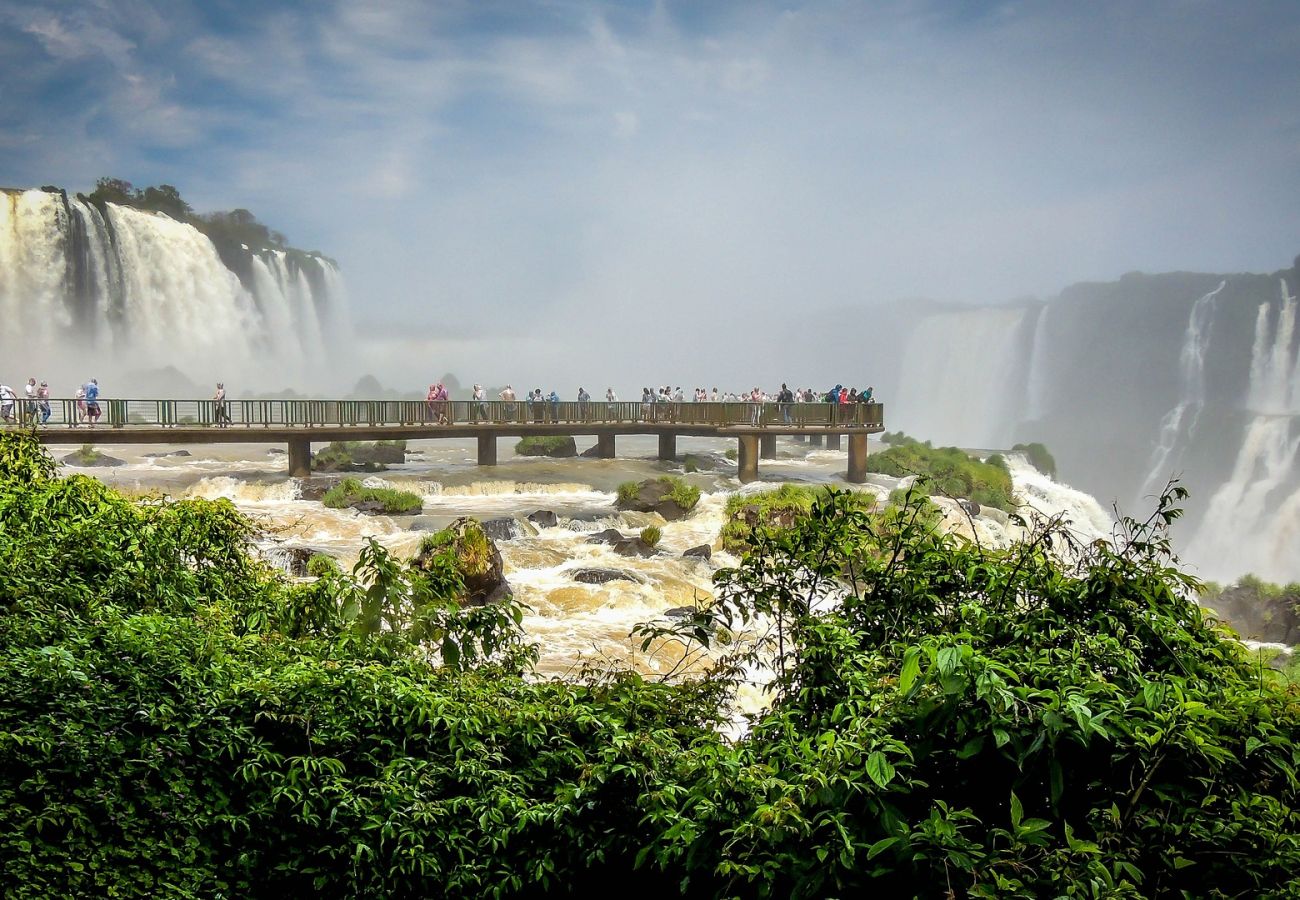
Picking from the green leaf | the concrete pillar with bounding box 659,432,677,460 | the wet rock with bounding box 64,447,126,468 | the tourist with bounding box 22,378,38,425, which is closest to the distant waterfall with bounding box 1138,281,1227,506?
the concrete pillar with bounding box 659,432,677,460

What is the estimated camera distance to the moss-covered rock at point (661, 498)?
22.8 metres

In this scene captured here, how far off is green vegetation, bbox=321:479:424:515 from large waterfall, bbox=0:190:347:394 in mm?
24245

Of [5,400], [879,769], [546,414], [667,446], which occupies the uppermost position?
[5,400]

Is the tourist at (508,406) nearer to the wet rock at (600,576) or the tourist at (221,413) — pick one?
the tourist at (221,413)

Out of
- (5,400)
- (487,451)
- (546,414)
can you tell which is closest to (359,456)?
(487,451)

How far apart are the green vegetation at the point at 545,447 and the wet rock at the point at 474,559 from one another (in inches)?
941

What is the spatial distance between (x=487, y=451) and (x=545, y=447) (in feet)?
20.4

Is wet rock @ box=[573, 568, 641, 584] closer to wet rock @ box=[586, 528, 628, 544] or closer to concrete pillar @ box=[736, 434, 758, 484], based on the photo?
wet rock @ box=[586, 528, 628, 544]

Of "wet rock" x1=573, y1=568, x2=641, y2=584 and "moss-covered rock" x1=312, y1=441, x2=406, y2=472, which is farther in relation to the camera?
"moss-covered rock" x1=312, y1=441, x2=406, y2=472

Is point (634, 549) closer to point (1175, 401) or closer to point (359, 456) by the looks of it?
point (359, 456)

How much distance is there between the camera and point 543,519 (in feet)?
66.9

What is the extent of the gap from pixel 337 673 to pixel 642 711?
1.64 m

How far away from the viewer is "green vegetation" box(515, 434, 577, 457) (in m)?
38.9

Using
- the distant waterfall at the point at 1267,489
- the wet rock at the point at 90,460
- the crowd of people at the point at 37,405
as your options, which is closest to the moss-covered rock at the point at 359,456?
the wet rock at the point at 90,460
